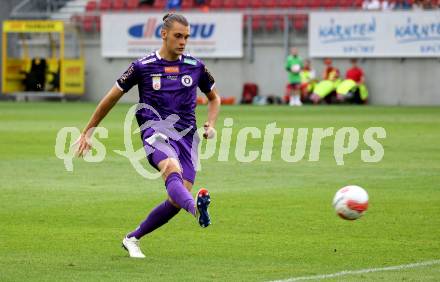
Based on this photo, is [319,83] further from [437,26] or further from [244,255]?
[244,255]

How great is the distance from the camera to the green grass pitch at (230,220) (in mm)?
9297

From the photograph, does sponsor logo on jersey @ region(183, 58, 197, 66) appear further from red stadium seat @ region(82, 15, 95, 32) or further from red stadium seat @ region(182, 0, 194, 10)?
red stadium seat @ region(82, 15, 95, 32)

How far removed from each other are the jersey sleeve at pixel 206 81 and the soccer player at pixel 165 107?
94 millimetres

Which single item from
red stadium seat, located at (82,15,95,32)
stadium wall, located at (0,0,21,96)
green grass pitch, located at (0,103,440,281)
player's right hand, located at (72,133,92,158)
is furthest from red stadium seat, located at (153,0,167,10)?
player's right hand, located at (72,133,92,158)

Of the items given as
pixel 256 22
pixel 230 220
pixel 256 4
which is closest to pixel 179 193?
pixel 230 220

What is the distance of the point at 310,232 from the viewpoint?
11.6 meters

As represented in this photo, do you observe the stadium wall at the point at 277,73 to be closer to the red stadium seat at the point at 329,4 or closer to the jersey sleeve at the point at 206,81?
the red stadium seat at the point at 329,4

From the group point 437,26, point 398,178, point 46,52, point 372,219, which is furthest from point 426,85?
point 372,219

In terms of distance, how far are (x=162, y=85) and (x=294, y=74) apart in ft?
102

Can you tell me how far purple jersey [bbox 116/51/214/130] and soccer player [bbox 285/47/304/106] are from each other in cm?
3074

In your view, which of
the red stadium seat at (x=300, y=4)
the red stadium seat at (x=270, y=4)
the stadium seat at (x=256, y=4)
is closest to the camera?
the red stadium seat at (x=300, y=4)

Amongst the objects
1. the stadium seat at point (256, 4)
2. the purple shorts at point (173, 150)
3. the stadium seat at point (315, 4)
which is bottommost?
the stadium seat at point (256, 4)

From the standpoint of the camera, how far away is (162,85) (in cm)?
974

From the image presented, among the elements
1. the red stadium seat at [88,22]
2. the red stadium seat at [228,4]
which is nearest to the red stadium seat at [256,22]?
the red stadium seat at [228,4]
